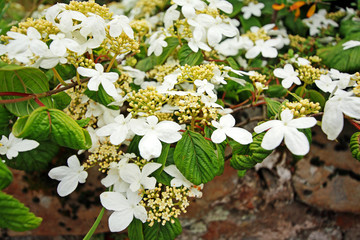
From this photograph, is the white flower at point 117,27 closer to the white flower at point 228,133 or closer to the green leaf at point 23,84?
the green leaf at point 23,84

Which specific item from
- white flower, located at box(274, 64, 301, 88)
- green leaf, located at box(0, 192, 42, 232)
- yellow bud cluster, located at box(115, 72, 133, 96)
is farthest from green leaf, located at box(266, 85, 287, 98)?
green leaf, located at box(0, 192, 42, 232)

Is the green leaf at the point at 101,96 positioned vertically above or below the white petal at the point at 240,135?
above

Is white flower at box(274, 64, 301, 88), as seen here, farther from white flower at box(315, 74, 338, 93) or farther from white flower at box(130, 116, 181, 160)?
white flower at box(130, 116, 181, 160)

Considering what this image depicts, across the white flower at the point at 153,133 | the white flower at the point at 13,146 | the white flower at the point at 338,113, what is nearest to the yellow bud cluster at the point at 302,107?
the white flower at the point at 338,113

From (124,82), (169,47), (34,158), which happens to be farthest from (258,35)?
(34,158)

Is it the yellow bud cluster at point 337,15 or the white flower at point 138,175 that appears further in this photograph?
the yellow bud cluster at point 337,15

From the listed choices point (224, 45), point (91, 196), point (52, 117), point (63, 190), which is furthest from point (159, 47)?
point (91, 196)

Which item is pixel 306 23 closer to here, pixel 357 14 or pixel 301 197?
pixel 357 14

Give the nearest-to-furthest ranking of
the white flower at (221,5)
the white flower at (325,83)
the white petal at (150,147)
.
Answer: the white petal at (150,147)
the white flower at (325,83)
the white flower at (221,5)
